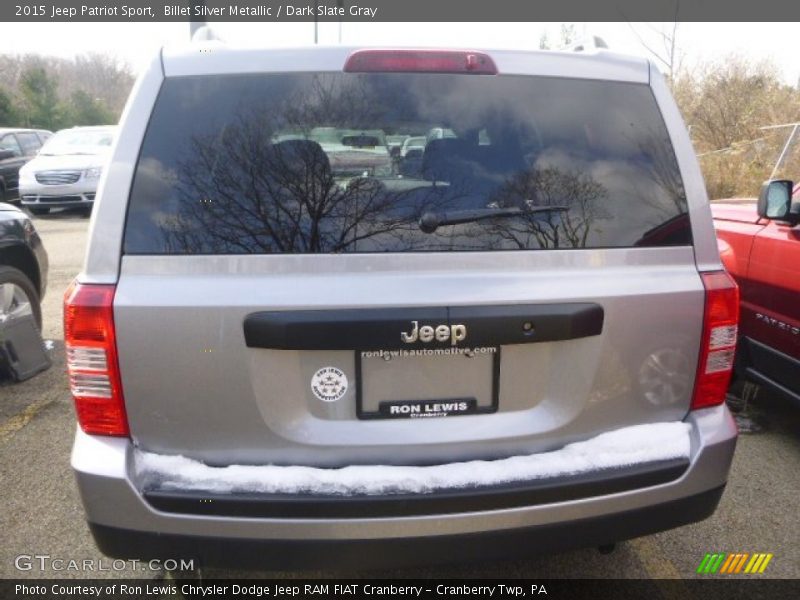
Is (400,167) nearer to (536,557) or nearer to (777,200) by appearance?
(536,557)

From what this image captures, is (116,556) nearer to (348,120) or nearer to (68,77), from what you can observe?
(348,120)


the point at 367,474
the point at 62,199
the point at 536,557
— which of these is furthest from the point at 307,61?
the point at 62,199

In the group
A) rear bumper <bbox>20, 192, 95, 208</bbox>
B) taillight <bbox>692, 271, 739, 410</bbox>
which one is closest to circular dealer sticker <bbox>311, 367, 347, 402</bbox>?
taillight <bbox>692, 271, 739, 410</bbox>

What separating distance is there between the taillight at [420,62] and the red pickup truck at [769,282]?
2253 mm

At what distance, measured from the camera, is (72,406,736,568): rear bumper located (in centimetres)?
181

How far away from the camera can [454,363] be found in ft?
6.14

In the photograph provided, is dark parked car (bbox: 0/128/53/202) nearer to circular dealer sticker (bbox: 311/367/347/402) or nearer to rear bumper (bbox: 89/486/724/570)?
rear bumper (bbox: 89/486/724/570)

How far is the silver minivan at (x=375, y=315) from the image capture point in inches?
70.6

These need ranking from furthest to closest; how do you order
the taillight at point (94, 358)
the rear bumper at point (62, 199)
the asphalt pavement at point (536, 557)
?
Answer: the rear bumper at point (62, 199) → the asphalt pavement at point (536, 557) → the taillight at point (94, 358)

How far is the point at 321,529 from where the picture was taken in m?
1.81

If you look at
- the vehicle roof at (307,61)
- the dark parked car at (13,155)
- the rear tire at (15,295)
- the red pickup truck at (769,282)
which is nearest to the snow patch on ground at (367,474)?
the vehicle roof at (307,61)

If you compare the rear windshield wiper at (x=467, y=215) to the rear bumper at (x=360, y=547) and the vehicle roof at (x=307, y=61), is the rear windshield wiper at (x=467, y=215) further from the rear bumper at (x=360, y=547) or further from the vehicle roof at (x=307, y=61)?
the rear bumper at (x=360, y=547)

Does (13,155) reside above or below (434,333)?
below

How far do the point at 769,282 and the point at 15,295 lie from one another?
498 centimetres
